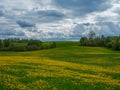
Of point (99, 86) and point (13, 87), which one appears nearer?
point (13, 87)

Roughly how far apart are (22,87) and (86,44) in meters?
165

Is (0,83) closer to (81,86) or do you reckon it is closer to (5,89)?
(5,89)

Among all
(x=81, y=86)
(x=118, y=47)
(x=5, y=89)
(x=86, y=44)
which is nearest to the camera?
(x=5, y=89)

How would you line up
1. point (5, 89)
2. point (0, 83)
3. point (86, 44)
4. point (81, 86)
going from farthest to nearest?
point (86, 44) < point (81, 86) < point (0, 83) < point (5, 89)

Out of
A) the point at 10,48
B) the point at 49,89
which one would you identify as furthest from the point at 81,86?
the point at 10,48

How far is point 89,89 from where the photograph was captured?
64.1ft

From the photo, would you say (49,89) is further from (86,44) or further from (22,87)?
(86,44)

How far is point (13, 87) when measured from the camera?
17797mm

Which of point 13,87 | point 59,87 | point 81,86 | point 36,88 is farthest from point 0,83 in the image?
point 81,86

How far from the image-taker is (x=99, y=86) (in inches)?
832

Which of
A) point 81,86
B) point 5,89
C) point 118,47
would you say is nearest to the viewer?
point 5,89

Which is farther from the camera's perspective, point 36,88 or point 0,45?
point 0,45

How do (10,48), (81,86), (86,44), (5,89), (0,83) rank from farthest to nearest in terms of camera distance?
(86,44) < (10,48) < (81,86) < (0,83) < (5,89)

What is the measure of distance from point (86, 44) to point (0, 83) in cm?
16463
